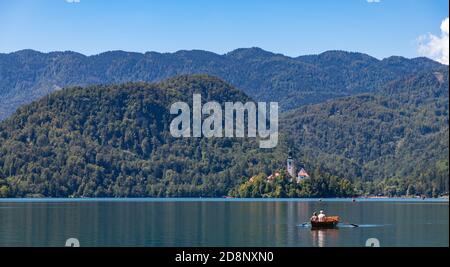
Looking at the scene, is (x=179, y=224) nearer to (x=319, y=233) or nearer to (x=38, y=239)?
(x=319, y=233)

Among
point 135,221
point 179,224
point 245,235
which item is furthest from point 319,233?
point 135,221

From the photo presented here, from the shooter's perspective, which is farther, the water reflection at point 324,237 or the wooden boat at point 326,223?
the wooden boat at point 326,223

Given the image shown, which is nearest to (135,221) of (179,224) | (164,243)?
(179,224)

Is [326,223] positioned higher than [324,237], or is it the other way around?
[326,223]

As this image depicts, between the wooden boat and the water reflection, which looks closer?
the water reflection

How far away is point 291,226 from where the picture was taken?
103625mm

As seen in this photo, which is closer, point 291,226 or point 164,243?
point 164,243

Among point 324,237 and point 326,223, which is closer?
point 324,237

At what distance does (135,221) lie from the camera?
109 meters
